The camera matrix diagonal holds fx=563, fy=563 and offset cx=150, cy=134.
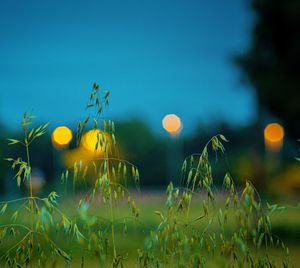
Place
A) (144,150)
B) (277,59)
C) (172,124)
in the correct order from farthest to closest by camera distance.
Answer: (144,150), (172,124), (277,59)

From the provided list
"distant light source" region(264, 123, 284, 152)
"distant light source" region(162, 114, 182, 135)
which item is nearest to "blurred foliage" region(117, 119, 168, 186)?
"distant light source" region(264, 123, 284, 152)

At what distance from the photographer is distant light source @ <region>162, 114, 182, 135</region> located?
3259 centimetres

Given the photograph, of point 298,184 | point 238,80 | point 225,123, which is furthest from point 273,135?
point 238,80

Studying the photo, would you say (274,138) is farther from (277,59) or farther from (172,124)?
(277,59)

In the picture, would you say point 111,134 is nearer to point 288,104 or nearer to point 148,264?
point 148,264

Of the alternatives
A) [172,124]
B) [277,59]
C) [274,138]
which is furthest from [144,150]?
[277,59]

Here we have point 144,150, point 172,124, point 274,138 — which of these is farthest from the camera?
point 144,150

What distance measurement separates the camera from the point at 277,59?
1235 centimetres

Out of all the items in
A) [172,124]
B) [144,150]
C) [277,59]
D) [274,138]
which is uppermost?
[277,59]

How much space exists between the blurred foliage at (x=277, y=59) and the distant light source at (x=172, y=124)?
779 inches

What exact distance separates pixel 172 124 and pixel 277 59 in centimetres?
2070

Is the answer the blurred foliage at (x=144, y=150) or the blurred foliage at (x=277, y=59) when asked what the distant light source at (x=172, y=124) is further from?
the blurred foliage at (x=144, y=150)

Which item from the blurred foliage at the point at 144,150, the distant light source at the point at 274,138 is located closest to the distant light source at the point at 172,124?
the distant light source at the point at 274,138

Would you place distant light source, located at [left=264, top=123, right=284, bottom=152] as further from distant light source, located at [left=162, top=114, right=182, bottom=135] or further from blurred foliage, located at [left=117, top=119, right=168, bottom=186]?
blurred foliage, located at [left=117, top=119, right=168, bottom=186]
